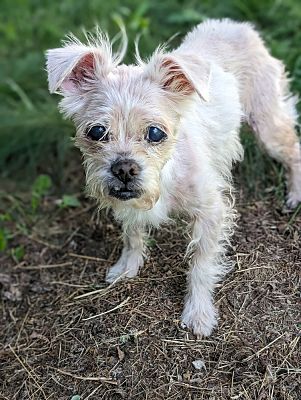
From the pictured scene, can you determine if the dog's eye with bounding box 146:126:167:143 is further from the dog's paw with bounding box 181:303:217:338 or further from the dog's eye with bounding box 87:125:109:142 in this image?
the dog's paw with bounding box 181:303:217:338

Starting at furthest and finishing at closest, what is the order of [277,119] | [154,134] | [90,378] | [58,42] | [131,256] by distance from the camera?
[58,42]
[277,119]
[131,256]
[90,378]
[154,134]

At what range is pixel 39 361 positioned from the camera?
462 centimetres

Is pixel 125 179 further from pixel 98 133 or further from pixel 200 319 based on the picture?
pixel 200 319

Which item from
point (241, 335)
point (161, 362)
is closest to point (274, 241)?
point (241, 335)

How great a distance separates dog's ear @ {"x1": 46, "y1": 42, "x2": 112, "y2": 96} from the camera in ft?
12.8

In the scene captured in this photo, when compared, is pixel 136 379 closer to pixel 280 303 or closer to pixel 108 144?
pixel 280 303

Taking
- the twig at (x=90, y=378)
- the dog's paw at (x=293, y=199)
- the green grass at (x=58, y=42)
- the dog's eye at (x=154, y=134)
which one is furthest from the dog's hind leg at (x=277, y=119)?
the twig at (x=90, y=378)

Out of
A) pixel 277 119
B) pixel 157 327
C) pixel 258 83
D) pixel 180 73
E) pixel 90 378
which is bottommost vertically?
pixel 90 378

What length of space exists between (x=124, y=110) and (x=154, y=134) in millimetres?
226

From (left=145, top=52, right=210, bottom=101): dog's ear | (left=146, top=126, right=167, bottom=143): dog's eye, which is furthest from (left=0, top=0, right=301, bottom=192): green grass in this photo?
(left=146, top=126, right=167, bottom=143): dog's eye

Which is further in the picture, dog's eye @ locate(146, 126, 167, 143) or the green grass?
the green grass

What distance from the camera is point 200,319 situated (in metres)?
4.44

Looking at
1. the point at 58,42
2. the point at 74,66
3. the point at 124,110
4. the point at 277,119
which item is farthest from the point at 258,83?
the point at 58,42

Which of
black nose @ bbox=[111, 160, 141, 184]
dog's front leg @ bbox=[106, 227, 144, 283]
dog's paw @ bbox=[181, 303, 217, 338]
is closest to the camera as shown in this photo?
black nose @ bbox=[111, 160, 141, 184]
